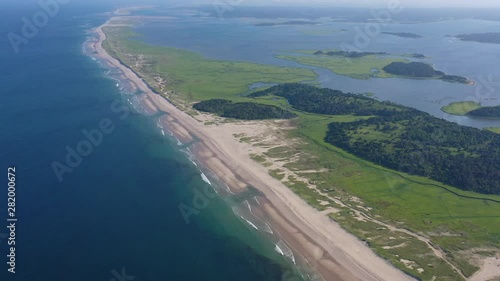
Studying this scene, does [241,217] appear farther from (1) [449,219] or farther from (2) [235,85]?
(2) [235,85]

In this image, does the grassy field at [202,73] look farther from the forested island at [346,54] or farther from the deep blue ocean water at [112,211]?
the forested island at [346,54]

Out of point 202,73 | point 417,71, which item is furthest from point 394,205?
point 417,71

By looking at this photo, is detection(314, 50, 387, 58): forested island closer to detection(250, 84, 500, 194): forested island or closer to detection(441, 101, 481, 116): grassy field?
detection(441, 101, 481, 116): grassy field

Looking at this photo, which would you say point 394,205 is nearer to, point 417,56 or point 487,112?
point 487,112

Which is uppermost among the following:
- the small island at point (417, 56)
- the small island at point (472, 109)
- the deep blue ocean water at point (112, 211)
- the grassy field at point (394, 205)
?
the small island at point (417, 56)

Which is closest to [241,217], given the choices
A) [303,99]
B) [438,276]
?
[438,276]

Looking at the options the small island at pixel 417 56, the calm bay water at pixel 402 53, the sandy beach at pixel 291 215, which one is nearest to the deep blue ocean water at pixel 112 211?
the sandy beach at pixel 291 215
